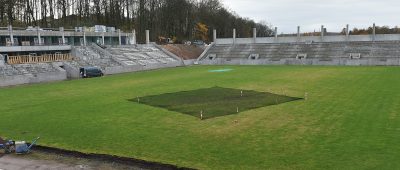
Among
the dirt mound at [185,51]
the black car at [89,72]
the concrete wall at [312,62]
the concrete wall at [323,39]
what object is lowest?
the black car at [89,72]

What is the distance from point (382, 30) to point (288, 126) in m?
105

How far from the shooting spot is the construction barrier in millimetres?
49812

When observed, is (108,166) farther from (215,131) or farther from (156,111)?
(156,111)

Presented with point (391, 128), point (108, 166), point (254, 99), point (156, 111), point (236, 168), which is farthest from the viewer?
point (254, 99)

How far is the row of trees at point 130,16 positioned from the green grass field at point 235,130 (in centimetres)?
5341

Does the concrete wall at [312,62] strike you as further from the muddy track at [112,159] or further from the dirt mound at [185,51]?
the muddy track at [112,159]

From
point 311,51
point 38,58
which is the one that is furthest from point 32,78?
point 311,51

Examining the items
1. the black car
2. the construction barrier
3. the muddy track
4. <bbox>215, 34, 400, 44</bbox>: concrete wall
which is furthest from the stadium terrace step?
the muddy track

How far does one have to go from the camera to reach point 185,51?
77.4m

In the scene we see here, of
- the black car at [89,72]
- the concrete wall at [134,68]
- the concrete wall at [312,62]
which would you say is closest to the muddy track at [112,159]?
the black car at [89,72]

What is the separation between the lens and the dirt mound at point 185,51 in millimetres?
75075

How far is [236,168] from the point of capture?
13.2 m

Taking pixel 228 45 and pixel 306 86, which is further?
pixel 228 45

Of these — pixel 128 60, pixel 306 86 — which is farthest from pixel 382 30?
pixel 306 86
